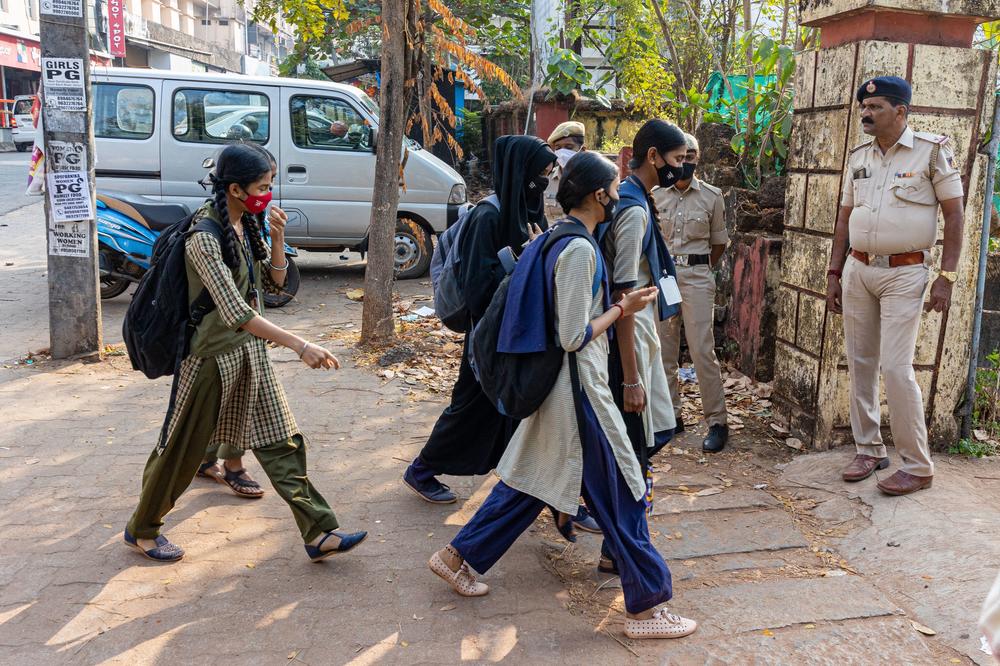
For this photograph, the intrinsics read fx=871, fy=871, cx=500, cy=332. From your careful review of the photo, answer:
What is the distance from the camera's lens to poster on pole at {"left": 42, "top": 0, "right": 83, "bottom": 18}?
6.10 m

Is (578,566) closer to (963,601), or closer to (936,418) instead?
(963,601)

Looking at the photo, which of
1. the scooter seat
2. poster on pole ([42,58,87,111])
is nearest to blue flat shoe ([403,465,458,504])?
poster on pole ([42,58,87,111])

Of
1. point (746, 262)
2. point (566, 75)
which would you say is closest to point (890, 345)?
point (746, 262)

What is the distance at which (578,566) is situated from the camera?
12.5 ft

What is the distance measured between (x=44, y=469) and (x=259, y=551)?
1.60 m

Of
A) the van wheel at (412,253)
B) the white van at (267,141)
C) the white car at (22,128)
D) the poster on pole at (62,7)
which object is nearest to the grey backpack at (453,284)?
the poster on pole at (62,7)

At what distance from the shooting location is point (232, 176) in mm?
3445

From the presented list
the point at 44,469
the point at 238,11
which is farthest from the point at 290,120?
the point at 238,11

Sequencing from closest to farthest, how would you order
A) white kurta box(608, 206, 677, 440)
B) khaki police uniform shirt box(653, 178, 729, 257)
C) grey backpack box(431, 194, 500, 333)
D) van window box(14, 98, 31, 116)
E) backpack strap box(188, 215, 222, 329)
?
1. white kurta box(608, 206, 677, 440)
2. backpack strap box(188, 215, 222, 329)
3. grey backpack box(431, 194, 500, 333)
4. khaki police uniform shirt box(653, 178, 729, 257)
5. van window box(14, 98, 31, 116)

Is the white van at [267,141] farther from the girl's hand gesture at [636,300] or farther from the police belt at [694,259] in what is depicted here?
the girl's hand gesture at [636,300]

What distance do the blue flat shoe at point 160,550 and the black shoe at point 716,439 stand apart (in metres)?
2.97

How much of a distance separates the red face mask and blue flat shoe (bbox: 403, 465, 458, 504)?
154 cm

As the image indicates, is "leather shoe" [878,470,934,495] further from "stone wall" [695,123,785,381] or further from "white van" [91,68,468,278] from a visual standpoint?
"white van" [91,68,468,278]

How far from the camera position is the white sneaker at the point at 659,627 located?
315cm
